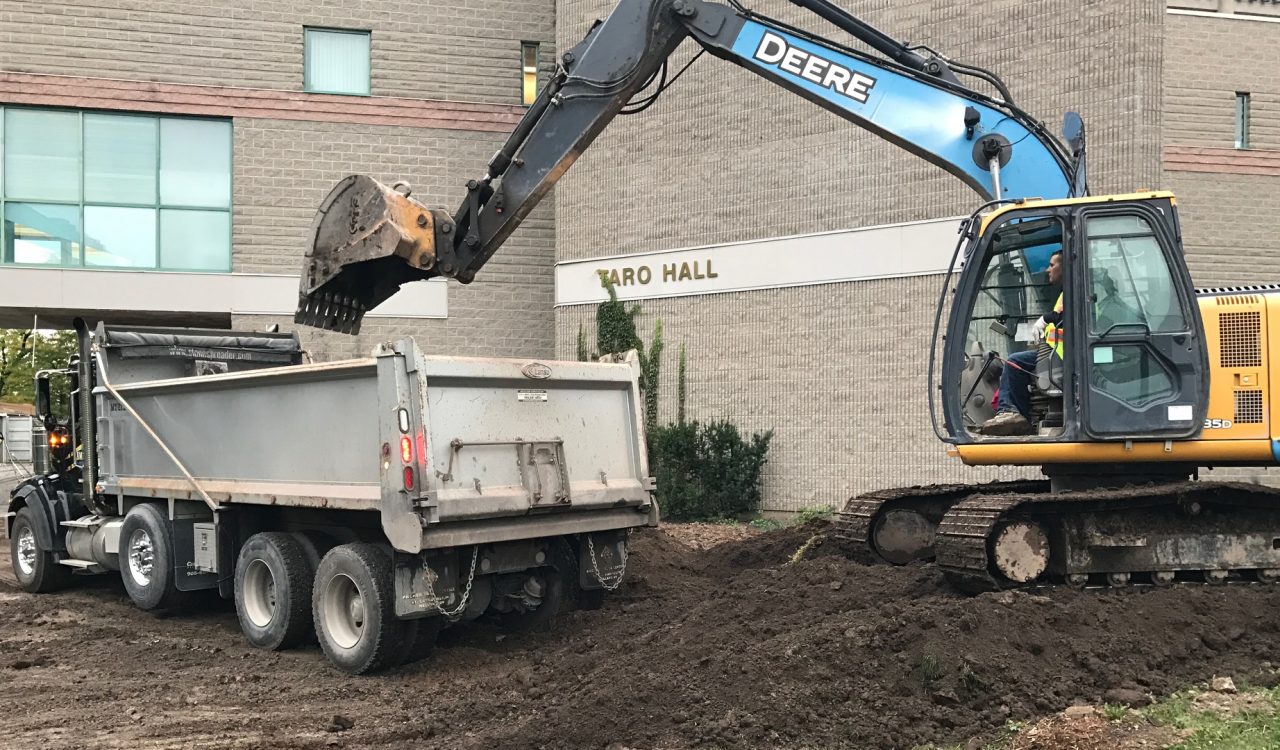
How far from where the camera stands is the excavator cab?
24.1 feet

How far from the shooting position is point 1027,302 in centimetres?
805

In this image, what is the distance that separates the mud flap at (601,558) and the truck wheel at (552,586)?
0.10 meters

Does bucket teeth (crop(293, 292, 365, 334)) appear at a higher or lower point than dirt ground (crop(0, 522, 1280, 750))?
higher

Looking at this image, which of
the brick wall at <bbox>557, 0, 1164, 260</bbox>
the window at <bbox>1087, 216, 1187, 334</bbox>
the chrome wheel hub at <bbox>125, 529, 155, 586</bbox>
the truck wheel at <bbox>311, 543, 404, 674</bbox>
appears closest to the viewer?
the window at <bbox>1087, 216, 1187, 334</bbox>

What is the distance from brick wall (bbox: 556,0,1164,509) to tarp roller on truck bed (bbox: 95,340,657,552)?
7.56m

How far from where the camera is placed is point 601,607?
9.38 m

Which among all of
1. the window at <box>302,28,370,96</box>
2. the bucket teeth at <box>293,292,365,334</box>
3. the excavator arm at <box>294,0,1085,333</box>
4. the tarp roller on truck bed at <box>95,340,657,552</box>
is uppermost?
the window at <box>302,28,370,96</box>

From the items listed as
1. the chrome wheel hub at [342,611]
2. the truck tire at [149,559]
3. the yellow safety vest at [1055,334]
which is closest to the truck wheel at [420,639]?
the chrome wheel hub at [342,611]

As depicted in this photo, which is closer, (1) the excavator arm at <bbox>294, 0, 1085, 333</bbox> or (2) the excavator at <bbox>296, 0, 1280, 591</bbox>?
(2) the excavator at <bbox>296, 0, 1280, 591</bbox>

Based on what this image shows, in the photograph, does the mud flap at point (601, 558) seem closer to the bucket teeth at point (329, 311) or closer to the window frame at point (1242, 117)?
the bucket teeth at point (329, 311)

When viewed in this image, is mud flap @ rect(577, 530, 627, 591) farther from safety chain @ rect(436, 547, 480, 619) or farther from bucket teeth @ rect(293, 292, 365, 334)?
bucket teeth @ rect(293, 292, 365, 334)

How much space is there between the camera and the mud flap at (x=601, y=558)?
8883mm

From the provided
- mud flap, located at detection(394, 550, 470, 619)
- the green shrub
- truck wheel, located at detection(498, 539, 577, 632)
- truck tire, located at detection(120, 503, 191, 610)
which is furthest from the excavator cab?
the green shrub

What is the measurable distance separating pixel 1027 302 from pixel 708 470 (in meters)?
9.00
